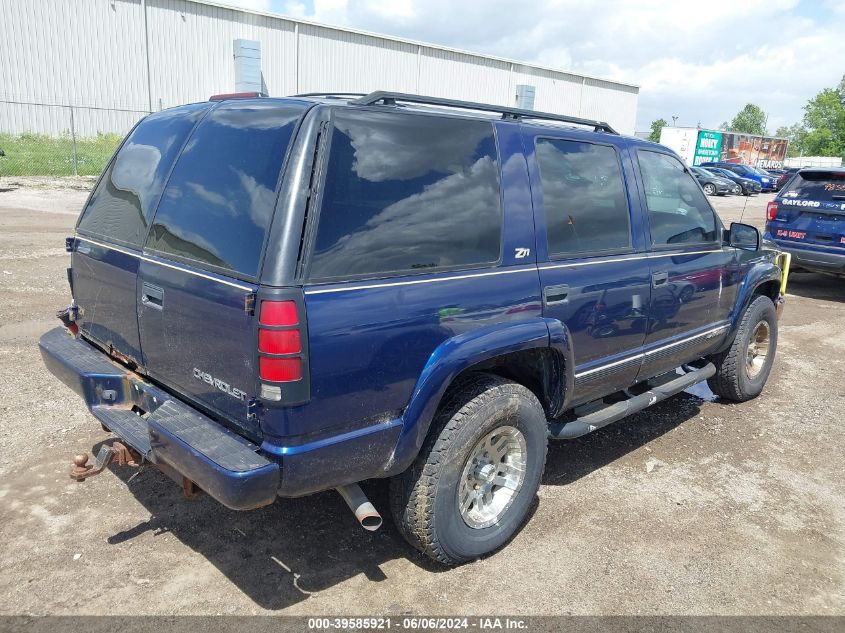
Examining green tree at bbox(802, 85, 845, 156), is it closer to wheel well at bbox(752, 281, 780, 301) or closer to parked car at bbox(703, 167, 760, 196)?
parked car at bbox(703, 167, 760, 196)

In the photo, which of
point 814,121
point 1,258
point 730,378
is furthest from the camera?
point 814,121

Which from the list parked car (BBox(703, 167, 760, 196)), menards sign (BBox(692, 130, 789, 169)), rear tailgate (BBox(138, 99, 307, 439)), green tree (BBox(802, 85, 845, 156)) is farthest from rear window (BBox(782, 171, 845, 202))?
green tree (BBox(802, 85, 845, 156))

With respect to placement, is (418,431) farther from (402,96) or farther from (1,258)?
(1,258)

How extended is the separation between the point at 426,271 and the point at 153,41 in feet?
92.1

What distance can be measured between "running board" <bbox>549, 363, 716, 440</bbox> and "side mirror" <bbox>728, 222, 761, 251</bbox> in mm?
912

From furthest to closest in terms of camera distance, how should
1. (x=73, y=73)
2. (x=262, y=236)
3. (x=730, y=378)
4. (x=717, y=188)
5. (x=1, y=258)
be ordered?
(x=717, y=188) → (x=73, y=73) → (x=1, y=258) → (x=730, y=378) → (x=262, y=236)

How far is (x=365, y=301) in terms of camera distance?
101 inches

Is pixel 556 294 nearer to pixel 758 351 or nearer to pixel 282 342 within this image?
pixel 282 342

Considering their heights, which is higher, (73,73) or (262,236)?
(73,73)

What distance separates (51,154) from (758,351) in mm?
22428

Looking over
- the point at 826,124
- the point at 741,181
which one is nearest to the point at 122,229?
the point at 741,181

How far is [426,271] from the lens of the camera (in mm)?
2832

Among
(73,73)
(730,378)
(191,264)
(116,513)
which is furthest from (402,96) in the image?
(73,73)

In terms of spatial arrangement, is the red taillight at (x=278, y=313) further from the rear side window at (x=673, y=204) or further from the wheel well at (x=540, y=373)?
the rear side window at (x=673, y=204)
